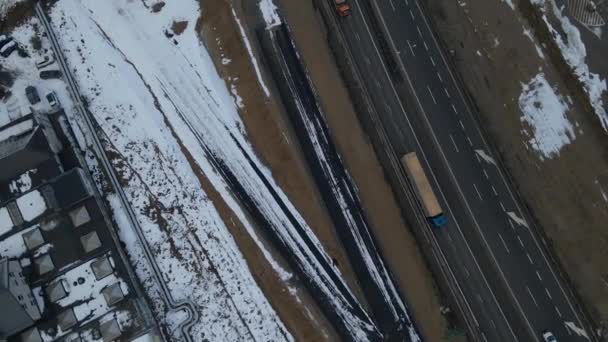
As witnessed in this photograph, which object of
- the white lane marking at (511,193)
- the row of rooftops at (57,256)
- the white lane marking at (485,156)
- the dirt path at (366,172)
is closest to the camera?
the white lane marking at (511,193)

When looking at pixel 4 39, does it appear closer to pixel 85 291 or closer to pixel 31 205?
pixel 31 205

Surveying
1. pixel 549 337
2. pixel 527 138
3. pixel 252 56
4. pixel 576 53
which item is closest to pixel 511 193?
pixel 527 138

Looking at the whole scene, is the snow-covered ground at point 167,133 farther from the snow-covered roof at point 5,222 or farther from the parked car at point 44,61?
the snow-covered roof at point 5,222

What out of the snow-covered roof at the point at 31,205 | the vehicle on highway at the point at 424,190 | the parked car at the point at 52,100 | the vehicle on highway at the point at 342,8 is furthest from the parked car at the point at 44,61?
the vehicle on highway at the point at 424,190

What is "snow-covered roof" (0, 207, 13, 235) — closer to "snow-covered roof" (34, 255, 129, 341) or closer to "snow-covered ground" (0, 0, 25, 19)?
"snow-covered roof" (34, 255, 129, 341)

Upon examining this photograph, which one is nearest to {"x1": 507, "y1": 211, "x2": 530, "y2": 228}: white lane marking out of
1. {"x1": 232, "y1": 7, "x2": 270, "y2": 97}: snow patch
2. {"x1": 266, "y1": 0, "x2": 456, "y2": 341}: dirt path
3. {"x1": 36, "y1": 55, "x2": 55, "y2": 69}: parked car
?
{"x1": 266, "y1": 0, "x2": 456, "y2": 341}: dirt path

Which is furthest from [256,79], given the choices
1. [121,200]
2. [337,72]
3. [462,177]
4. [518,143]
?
[518,143]
